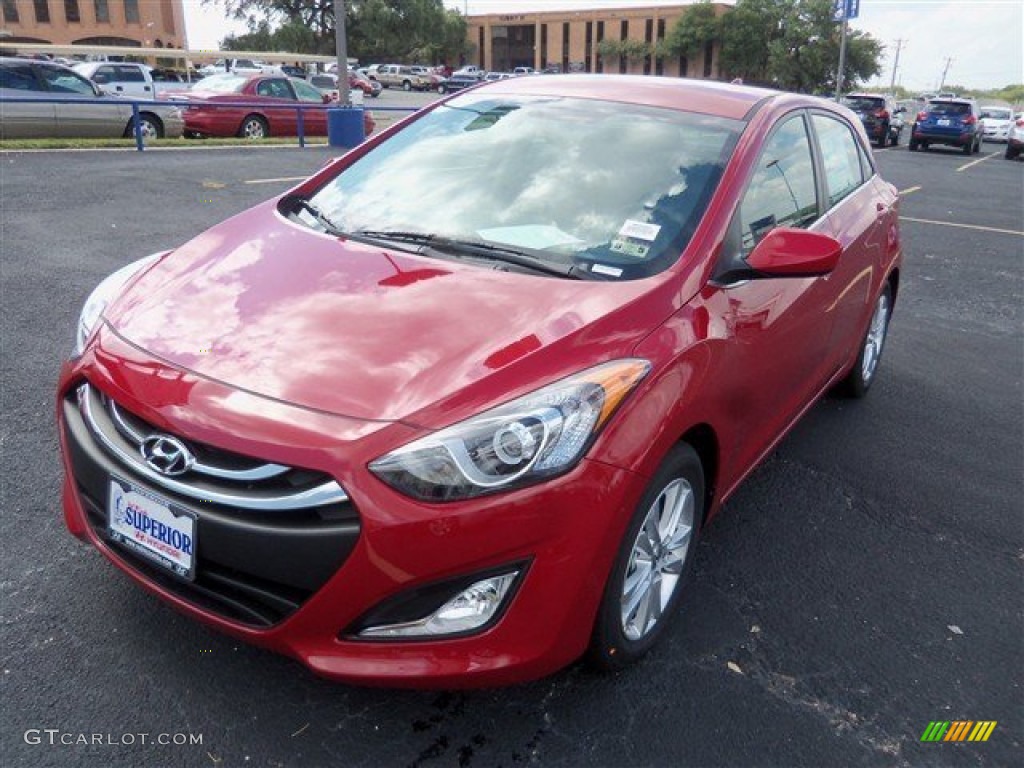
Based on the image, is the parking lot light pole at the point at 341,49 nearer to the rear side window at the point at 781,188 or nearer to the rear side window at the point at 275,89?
the rear side window at the point at 275,89

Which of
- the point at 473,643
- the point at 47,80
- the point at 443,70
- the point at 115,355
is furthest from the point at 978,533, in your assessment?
the point at 443,70

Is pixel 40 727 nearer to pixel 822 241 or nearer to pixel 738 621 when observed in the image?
pixel 738 621

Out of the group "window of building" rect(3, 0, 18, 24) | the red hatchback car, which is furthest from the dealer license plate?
"window of building" rect(3, 0, 18, 24)

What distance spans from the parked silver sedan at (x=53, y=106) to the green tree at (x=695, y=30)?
2686 inches

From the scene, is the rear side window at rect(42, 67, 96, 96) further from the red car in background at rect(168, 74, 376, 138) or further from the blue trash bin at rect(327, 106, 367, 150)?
the blue trash bin at rect(327, 106, 367, 150)

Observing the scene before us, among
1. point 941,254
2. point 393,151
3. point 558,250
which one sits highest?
point 393,151

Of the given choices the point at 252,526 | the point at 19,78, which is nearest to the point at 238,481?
the point at 252,526

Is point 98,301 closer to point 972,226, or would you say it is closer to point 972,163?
point 972,226

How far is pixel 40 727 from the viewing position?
2.19m

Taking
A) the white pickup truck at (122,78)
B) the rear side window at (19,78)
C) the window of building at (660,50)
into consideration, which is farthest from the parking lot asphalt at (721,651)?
the window of building at (660,50)

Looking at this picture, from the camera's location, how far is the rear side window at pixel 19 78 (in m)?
14.0

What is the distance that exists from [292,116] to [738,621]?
17.2 m

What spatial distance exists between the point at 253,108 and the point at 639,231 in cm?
1594

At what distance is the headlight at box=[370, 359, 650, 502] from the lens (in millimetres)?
1962
